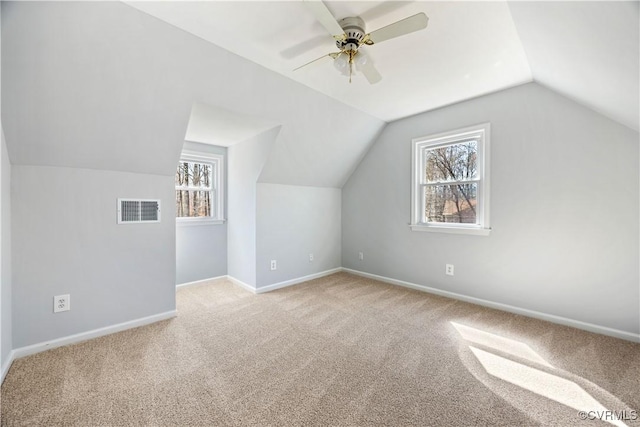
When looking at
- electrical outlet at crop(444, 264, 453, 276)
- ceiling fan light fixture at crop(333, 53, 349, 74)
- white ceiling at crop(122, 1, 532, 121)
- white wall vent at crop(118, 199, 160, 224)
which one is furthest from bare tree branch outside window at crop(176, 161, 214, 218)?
electrical outlet at crop(444, 264, 453, 276)

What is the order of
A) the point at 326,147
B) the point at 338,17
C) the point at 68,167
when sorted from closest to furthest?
the point at 338,17, the point at 68,167, the point at 326,147

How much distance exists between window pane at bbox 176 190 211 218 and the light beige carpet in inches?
63.4

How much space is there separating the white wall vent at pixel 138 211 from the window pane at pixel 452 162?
3281 mm

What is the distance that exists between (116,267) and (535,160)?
4.22 m

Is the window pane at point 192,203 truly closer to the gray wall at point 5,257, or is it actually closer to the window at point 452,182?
the gray wall at point 5,257

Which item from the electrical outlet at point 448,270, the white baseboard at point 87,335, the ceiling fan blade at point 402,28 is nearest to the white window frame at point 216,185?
the white baseboard at point 87,335

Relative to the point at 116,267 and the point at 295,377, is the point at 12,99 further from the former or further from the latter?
Answer: the point at 295,377

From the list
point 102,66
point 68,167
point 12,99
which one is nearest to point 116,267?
point 68,167

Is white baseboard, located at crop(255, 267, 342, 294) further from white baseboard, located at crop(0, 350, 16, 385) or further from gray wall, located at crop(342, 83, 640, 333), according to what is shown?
white baseboard, located at crop(0, 350, 16, 385)

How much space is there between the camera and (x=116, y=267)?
247 cm

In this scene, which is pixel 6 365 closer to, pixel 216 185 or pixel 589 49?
pixel 216 185

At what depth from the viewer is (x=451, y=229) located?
10.8ft

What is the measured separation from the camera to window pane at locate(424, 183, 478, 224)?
10.6 ft

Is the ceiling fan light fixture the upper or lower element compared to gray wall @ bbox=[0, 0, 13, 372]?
upper
